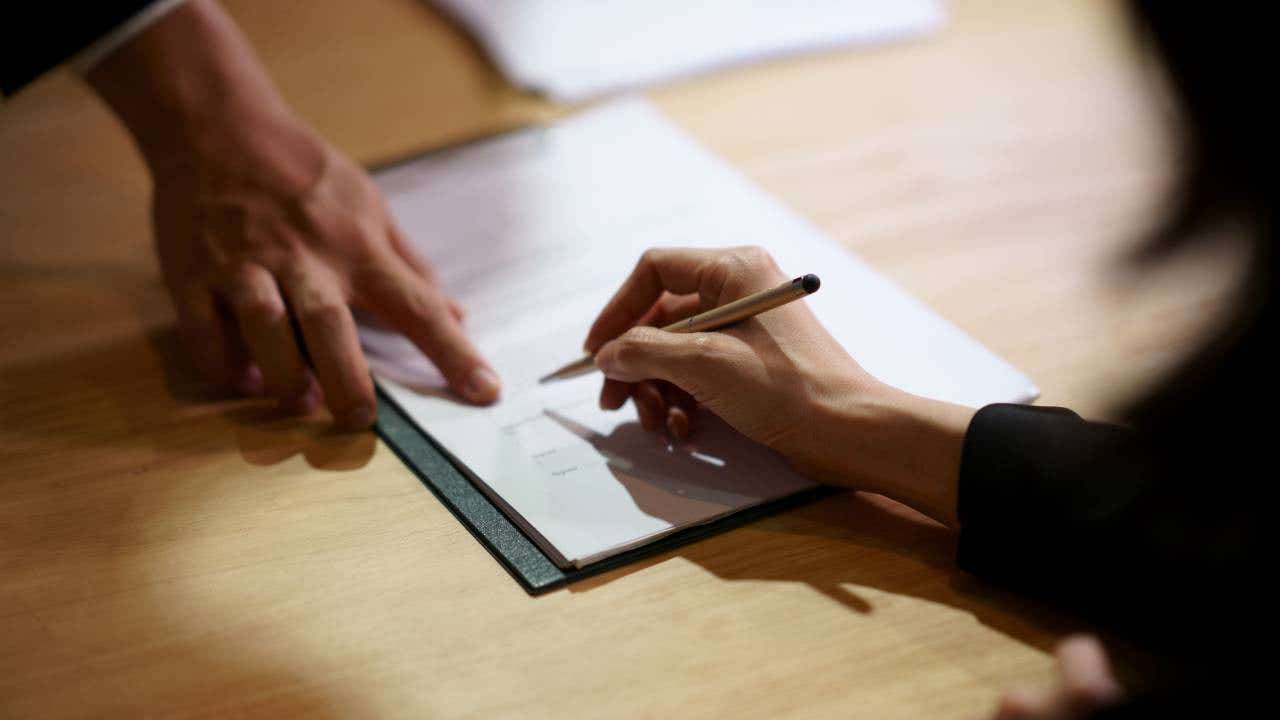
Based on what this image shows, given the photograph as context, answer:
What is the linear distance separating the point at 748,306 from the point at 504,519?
0.69 ft

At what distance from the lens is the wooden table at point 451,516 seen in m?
0.65

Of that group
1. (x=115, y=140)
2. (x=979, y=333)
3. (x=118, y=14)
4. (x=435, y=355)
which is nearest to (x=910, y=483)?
(x=979, y=333)

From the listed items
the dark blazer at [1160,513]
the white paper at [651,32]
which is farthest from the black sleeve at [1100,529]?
the white paper at [651,32]

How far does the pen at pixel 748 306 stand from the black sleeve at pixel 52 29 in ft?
1.65

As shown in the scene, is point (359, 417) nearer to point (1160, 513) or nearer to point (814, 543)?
point (814, 543)

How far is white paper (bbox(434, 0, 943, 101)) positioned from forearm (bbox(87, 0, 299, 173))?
1.37 feet

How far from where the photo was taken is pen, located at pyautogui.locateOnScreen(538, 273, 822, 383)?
714 mm

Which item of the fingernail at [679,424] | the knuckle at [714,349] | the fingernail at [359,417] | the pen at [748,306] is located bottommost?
the fingernail at [359,417]

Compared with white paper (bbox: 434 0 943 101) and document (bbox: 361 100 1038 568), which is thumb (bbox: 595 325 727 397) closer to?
document (bbox: 361 100 1038 568)

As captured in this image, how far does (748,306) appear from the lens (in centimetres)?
75

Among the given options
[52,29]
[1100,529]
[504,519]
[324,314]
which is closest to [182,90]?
[52,29]

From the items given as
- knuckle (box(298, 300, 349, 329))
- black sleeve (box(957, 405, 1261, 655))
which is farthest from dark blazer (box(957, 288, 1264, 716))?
knuckle (box(298, 300, 349, 329))

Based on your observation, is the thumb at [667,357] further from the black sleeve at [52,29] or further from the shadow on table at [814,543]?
the black sleeve at [52,29]

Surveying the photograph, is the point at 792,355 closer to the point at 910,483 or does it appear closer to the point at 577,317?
the point at 910,483
